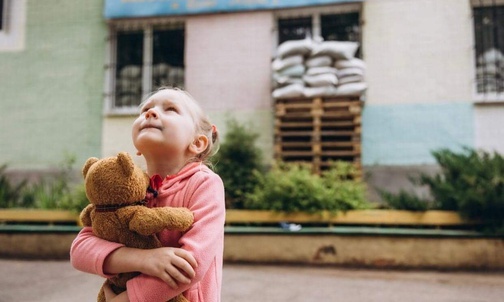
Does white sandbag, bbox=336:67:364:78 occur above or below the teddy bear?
above

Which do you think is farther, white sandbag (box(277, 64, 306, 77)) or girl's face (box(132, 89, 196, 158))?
white sandbag (box(277, 64, 306, 77))

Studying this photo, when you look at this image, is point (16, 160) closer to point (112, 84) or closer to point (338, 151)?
point (112, 84)

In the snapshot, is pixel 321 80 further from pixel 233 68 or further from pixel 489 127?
pixel 489 127

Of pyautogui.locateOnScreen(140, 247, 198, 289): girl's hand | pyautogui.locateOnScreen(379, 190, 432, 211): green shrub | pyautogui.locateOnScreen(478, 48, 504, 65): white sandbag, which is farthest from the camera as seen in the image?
pyautogui.locateOnScreen(478, 48, 504, 65): white sandbag

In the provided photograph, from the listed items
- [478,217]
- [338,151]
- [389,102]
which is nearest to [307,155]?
[338,151]

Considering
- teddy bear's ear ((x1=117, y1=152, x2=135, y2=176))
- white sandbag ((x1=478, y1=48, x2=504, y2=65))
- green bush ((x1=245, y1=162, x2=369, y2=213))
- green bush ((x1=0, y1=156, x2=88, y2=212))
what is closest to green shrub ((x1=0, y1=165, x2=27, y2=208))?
green bush ((x1=0, y1=156, x2=88, y2=212))

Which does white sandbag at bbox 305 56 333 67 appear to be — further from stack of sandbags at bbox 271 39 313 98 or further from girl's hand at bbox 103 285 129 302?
girl's hand at bbox 103 285 129 302

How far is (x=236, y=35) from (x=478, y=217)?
4703mm

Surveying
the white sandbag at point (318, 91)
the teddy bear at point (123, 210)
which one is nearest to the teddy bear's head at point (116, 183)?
the teddy bear at point (123, 210)

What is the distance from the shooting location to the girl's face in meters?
1.26

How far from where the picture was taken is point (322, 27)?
716cm

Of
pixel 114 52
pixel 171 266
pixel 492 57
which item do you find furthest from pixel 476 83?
pixel 171 266

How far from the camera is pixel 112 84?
777cm

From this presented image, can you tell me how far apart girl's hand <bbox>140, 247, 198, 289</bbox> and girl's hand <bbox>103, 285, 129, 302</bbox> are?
11cm
